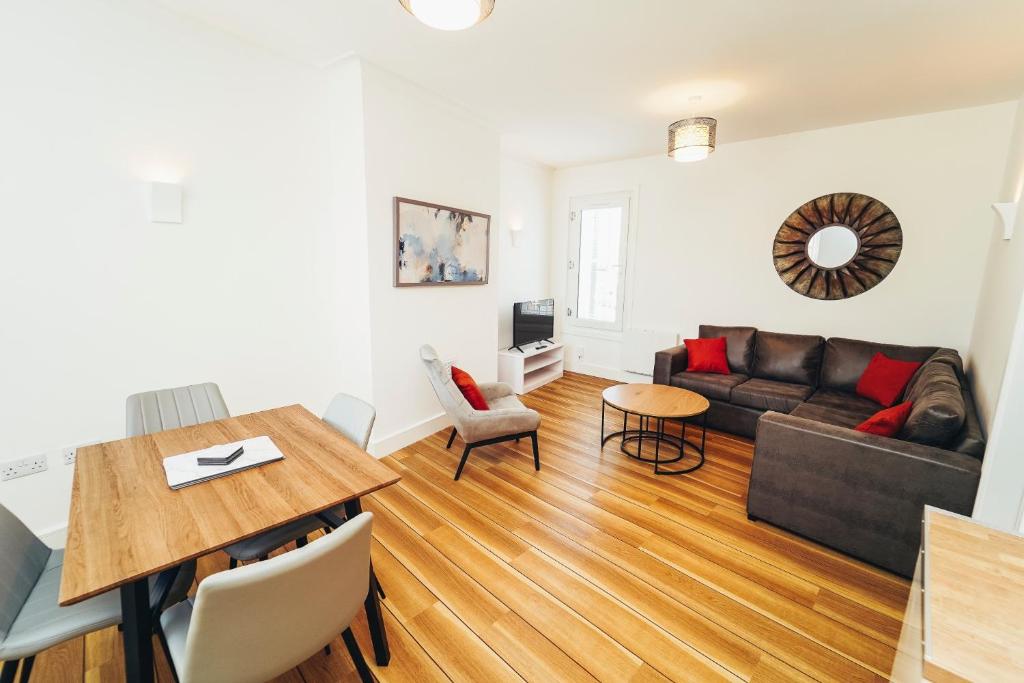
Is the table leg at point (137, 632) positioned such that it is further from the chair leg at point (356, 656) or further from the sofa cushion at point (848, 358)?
the sofa cushion at point (848, 358)

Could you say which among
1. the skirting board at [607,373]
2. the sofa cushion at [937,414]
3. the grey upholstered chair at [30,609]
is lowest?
the skirting board at [607,373]

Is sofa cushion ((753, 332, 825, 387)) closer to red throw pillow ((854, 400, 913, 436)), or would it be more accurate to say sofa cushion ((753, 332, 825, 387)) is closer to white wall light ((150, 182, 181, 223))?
red throw pillow ((854, 400, 913, 436))

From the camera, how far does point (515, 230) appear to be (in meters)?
5.08

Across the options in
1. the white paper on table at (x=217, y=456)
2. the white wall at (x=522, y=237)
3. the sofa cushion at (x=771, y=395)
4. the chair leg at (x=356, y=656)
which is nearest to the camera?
the chair leg at (x=356, y=656)

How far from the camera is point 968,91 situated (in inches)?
115

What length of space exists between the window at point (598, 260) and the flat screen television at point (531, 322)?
64 cm

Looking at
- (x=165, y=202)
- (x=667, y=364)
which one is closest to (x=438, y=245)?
(x=165, y=202)

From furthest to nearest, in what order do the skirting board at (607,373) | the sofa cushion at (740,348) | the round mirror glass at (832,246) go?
Answer: the skirting board at (607,373), the sofa cushion at (740,348), the round mirror glass at (832,246)

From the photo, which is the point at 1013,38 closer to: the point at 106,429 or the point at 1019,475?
the point at 1019,475

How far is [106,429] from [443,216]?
2482mm

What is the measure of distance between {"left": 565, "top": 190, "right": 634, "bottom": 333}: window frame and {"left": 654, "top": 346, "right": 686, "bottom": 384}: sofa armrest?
4.15ft

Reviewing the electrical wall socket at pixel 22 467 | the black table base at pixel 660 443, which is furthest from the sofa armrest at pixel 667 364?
the electrical wall socket at pixel 22 467

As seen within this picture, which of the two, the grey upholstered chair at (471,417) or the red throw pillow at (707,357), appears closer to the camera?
the grey upholstered chair at (471,417)

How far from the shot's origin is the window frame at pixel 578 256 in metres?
5.09
